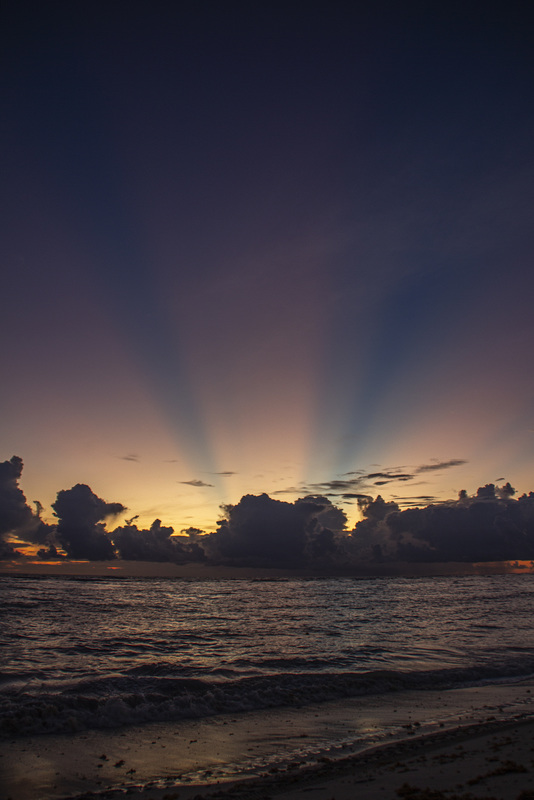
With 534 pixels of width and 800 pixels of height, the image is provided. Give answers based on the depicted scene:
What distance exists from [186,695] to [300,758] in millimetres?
8707

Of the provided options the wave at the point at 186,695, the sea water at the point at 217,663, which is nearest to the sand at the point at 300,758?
the wave at the point at 186,695

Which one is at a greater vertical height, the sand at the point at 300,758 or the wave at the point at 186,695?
the sand at the point at 300,758

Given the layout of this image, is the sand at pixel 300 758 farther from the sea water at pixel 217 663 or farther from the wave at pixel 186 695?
the sea water at pixel 217 663

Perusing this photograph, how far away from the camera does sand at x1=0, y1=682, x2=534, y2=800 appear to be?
873 centimetres

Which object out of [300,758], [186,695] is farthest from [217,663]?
[300,758]

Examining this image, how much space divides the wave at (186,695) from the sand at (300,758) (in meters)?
1.25

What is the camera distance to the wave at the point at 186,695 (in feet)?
48.7

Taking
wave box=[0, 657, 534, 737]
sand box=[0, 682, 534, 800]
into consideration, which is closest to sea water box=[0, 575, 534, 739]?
wave box=[0, 657, 534, 737]

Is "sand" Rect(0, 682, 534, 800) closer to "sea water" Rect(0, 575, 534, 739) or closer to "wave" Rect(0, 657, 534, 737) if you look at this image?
"wave" Rect(0, 657, 534, 737)

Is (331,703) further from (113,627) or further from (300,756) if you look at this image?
(113,627)

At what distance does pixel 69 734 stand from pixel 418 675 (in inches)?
653

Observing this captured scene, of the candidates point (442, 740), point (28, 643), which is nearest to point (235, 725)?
point (442, 740)

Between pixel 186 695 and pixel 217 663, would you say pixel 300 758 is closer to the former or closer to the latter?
pixel 186 695

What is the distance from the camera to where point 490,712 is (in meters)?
15.0
